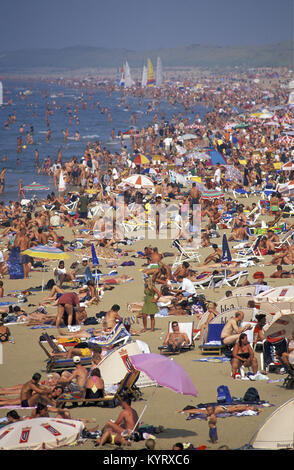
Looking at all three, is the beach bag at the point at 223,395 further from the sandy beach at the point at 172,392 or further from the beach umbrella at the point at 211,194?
the beach umbrella at the point at 211,194

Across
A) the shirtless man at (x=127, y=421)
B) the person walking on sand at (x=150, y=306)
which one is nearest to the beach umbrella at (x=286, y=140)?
the person walking on sand at (x=150, y=306)

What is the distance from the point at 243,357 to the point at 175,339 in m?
1.34

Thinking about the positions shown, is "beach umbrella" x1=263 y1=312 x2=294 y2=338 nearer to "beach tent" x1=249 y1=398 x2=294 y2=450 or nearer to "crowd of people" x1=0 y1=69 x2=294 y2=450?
"crowd of people" x1=0 y1=69 x2=294 y2=450

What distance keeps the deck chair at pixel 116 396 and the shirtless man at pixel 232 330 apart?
1.83 metres

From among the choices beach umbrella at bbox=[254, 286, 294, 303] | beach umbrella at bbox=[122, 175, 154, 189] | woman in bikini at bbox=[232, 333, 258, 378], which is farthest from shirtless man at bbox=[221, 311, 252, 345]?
beach umbrella at bbox=[122, 175, 154, 189]

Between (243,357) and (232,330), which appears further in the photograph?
(232,330)

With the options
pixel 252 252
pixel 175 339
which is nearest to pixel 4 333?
pixel 175 339

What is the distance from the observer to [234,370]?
919 cm

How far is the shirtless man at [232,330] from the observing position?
9.95m

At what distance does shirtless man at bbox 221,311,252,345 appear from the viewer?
32.7 ft

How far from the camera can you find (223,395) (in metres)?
8.23

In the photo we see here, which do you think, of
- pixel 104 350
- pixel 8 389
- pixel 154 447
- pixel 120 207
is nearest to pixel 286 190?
pixel 120 207

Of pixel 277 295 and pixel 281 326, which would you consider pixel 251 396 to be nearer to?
pixel 281 326
